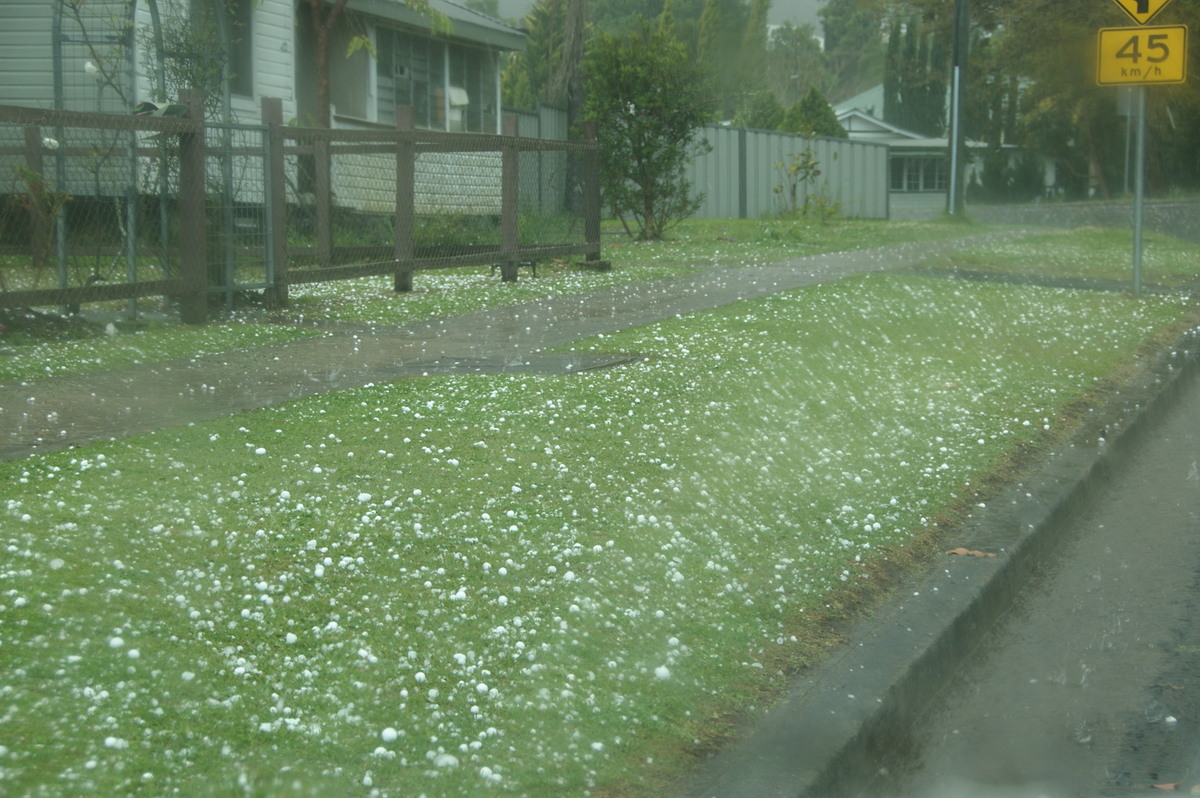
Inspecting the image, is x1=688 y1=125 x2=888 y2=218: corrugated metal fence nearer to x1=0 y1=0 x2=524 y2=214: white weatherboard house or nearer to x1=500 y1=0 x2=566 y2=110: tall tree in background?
x1=0 y1=0 x2=524 y2=214: white weatherboard house

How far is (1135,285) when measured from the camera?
1355 centimetres

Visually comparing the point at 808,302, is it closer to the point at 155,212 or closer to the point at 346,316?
the point at 346,316

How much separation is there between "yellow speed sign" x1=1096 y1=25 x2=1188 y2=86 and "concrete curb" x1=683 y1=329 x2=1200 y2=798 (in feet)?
25.6

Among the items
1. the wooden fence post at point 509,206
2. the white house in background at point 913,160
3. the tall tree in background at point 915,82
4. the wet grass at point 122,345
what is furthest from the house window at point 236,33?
the white house in background at point 913,160

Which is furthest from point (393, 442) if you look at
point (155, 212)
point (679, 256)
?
point (679, 256)

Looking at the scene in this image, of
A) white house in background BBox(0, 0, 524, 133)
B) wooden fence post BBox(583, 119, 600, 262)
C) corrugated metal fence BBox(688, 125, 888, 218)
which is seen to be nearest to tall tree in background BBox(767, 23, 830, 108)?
corrugated metal fence BBox(688, 125, 888, 218)

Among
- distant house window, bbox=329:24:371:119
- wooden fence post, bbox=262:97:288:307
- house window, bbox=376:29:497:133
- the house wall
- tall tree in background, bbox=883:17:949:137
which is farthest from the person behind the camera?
tall tree in background, bbox=883:17:949:137

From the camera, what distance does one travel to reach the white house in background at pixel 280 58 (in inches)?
559

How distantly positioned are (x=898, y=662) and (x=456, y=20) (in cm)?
2135

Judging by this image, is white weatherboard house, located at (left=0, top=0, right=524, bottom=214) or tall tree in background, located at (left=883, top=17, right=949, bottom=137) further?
tall tree in background, located at (left=883, top=17, right=949, bottom=137)

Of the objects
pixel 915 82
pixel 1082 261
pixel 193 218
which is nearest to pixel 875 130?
pixel 915 82

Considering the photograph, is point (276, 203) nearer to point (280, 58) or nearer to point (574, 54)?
point (280, 58)

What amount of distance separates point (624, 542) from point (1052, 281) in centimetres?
1145

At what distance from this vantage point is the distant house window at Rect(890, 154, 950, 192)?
61344 mm
